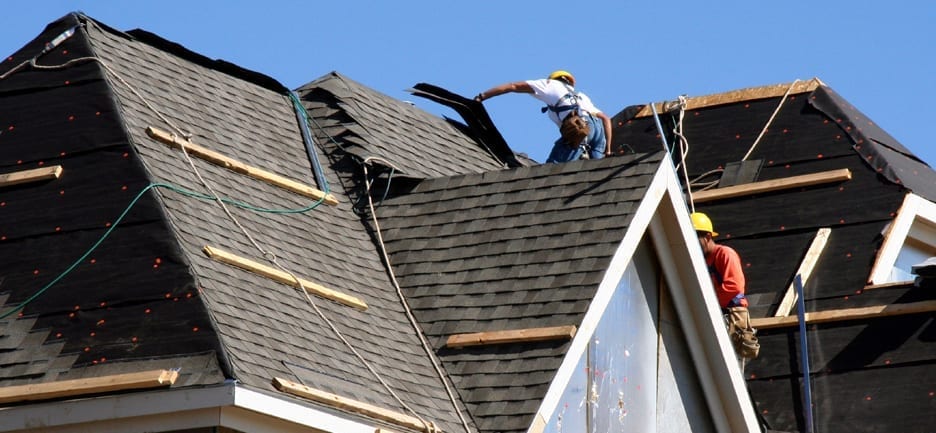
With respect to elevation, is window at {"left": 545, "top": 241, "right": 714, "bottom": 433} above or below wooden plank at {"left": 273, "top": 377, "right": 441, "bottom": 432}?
above

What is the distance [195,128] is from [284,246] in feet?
4.31

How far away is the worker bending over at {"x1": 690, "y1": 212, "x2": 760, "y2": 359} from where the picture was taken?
49.2 feet

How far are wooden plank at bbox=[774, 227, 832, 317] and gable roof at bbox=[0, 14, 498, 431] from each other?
14.5 ft

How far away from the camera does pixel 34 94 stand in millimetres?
12586

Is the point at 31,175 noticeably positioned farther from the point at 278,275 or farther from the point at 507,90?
the point at 507,90

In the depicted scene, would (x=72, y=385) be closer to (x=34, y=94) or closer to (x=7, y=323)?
(x=7, y=323)

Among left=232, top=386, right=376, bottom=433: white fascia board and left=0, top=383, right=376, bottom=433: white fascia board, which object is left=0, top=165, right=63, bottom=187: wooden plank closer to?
left=0, top=383, right=376, bottom=433: white fascia board

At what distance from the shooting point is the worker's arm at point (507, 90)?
17.0 metres

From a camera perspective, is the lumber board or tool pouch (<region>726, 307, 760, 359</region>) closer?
tool pouch (<region>726, 307, 760, 359</region>)

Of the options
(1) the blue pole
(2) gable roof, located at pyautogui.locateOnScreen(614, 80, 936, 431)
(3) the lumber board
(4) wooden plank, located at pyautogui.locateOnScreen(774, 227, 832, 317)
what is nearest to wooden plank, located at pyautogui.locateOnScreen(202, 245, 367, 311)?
(1) the blue pole

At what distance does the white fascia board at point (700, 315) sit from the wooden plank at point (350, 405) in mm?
2943

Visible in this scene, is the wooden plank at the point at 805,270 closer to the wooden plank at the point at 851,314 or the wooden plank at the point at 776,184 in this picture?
the wooden plank at the point at 851,314

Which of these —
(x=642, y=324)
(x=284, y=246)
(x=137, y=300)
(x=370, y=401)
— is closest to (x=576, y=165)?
(x=642, y=324)

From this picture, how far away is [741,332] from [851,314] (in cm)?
140
